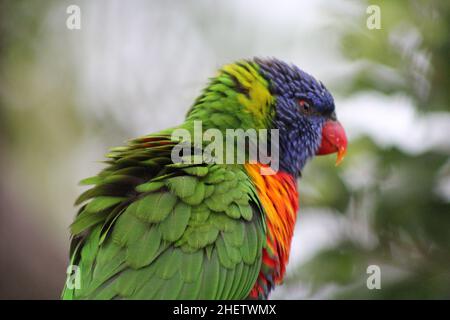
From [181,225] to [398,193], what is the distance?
1732mm

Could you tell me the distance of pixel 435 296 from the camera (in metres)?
3.24

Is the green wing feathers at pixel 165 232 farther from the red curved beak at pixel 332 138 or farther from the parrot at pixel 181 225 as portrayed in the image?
the red curved beak at pixel 332 138

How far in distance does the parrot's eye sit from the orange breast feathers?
0.39 meters

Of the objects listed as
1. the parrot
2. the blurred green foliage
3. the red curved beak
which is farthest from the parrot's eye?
the blurred green foliage

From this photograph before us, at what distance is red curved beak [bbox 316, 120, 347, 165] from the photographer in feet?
11.3

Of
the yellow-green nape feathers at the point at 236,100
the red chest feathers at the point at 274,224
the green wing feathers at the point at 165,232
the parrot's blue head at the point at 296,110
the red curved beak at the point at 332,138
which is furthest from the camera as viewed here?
the red curved beak at the point at 332,138

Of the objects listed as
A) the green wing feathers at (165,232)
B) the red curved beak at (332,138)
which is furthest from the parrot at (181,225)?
the red curved beak at (332,138)

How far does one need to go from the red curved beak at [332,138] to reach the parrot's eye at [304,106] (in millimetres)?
202

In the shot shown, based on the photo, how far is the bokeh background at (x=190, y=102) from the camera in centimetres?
357

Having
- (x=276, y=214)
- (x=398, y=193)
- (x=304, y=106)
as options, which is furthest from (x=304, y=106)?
(x=398, y=193)

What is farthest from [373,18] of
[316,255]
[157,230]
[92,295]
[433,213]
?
[92,295]

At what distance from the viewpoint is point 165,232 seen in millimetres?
2361

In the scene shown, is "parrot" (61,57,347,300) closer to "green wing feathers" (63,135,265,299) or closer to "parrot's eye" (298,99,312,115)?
"green wing feathers" (63,135,265,299)
